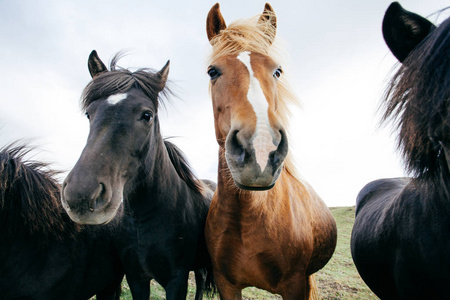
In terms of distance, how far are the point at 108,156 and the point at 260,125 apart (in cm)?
113

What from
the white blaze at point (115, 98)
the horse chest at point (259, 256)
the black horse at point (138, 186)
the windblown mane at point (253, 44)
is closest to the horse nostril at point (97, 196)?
the black horse at point (138, 186)

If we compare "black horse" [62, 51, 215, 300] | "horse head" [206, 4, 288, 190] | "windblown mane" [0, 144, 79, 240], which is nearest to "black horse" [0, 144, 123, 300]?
"windblown mane" [0, 144, 79, 240]

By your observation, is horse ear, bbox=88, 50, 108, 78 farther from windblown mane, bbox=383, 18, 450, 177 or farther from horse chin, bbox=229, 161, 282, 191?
windblown mane, bbox=383, 18, 450, 177

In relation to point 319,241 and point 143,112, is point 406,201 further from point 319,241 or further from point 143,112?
point 143,112

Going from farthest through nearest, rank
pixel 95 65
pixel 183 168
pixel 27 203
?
pixel 183 168 < pixel 95 65 < pixel 27 203

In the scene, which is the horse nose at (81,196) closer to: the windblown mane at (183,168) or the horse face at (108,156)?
the horse face at (108,156)

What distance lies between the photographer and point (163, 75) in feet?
9.57

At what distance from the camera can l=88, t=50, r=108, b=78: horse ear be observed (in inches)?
112

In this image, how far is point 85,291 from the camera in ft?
9.04

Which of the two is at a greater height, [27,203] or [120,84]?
[120,84]

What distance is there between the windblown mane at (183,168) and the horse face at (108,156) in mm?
873

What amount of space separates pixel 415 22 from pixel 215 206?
207 centimetres

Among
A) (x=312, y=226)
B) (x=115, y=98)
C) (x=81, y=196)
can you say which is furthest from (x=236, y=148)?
(x=312, y=226)

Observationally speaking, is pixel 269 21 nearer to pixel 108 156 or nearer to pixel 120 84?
pixel 120 84
